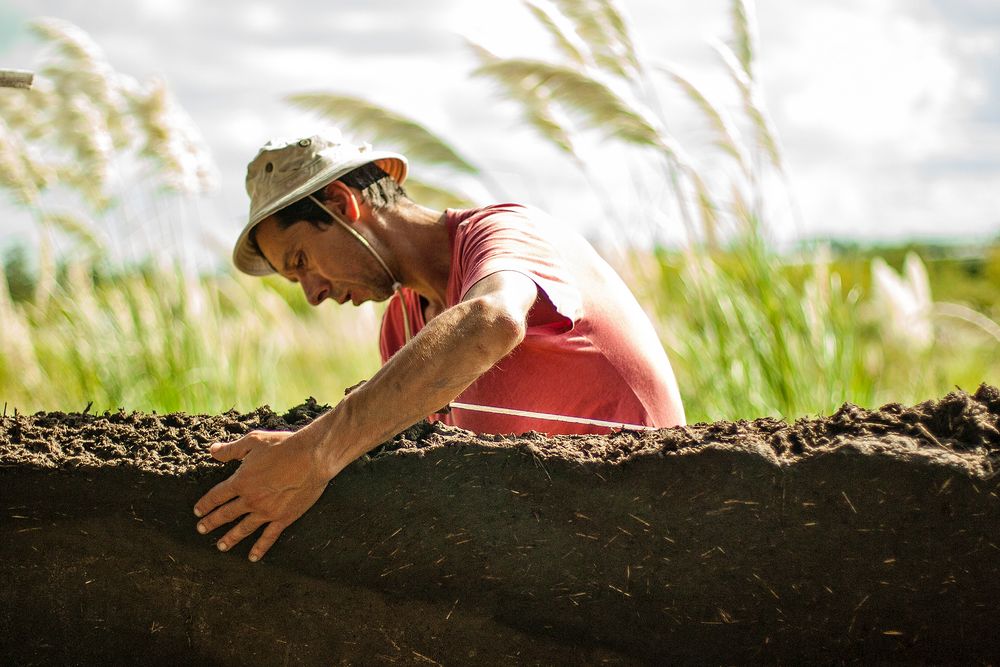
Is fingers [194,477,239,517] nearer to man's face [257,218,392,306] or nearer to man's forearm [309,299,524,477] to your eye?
man's forearm [309,299,524,477]

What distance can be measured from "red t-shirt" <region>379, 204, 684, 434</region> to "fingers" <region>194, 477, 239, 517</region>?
1.94 feet

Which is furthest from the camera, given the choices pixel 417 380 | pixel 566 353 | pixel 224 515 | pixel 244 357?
pixel 244 357

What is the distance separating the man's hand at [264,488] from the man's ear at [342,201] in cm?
80

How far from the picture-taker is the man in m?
1.59

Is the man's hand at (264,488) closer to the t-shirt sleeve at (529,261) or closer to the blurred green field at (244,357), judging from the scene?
the t-shirt sleeve at (529,261)

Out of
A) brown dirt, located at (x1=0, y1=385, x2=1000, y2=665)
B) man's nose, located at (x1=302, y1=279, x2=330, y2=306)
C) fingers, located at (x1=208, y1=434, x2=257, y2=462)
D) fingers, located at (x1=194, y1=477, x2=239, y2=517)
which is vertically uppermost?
man's nose, located at (x1=302, y1=279, x2=330, y2=306)

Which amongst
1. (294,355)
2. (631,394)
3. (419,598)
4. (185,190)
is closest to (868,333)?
(294,355)

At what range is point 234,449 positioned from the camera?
5.57 feet

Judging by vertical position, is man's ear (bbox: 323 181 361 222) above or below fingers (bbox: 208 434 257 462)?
above

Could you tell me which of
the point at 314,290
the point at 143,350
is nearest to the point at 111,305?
the point at 143,350

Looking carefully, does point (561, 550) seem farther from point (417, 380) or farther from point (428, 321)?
point (428, 321)

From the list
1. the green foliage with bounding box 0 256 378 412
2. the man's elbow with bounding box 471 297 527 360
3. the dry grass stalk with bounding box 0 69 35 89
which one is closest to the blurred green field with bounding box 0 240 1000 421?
the green foliage with bounding box 0 256 378 412

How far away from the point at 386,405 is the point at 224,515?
0.36 meters

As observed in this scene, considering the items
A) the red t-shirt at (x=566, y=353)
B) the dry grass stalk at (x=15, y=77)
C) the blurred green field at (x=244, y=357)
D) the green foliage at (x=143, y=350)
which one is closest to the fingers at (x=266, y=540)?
the red t-shirt at (x=566, y=353)
